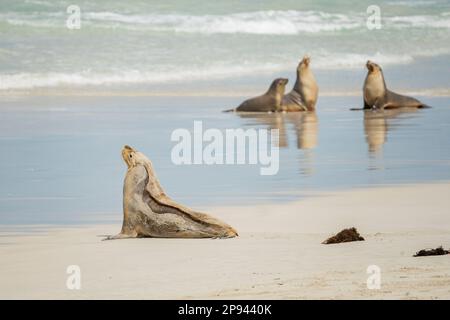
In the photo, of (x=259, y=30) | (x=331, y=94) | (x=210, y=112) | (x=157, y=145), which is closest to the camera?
(x=157, y=145)

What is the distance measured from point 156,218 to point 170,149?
5.09m

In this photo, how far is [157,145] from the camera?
44.0 feet

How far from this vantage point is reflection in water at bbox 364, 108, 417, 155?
13.3m

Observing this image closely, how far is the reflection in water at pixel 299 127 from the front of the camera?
12328 millimetres

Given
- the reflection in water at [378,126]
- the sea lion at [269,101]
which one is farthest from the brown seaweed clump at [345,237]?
the sea lion at [269,101]

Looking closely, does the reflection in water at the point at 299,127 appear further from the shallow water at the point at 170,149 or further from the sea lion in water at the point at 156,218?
the sea lion in water at the point at 156,218

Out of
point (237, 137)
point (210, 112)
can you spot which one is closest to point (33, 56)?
point (210, 112)

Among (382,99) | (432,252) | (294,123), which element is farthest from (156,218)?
(382,99)

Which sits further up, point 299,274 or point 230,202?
point 230,202

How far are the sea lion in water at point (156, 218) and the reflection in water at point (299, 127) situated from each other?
10.3 feet

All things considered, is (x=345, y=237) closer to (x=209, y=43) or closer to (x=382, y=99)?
(x=382, y=99)
